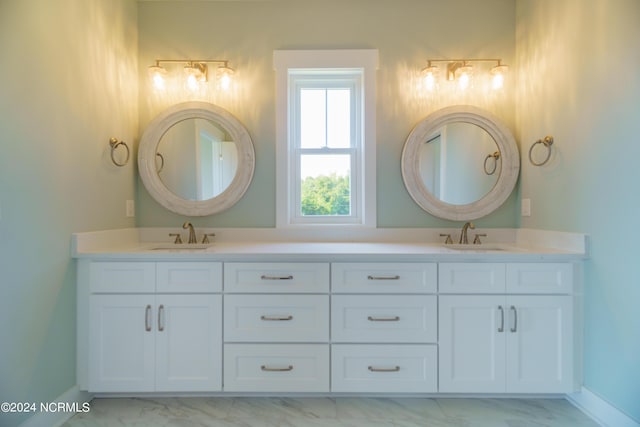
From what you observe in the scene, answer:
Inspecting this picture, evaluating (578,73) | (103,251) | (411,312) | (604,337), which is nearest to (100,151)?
(103,251)

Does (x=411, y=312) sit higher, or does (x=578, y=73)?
(x=578, y=73)

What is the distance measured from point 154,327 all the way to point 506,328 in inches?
77.8

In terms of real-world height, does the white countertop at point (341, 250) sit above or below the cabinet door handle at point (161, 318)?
above

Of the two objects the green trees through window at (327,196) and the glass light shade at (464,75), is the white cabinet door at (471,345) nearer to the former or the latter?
the green trees through window at (327,196)

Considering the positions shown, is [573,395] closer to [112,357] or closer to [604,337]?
[604,337]

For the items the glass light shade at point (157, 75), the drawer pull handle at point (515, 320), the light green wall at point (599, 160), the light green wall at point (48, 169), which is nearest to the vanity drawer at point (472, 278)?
the drawer pull handle at point (515, 320)

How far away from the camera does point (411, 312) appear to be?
197 centimetres

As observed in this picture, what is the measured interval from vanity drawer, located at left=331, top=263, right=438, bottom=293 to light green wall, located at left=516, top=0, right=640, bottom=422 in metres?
0.86

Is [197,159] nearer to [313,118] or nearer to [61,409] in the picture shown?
[313,118]

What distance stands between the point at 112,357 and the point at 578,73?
3069 mm

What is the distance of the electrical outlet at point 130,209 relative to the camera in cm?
247

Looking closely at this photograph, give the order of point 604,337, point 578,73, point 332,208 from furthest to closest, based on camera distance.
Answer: point 332,208
point 578,73
point 604,337

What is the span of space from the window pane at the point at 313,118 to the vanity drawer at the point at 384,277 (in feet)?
3.66

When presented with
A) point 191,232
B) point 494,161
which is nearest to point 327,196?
point 191,232
